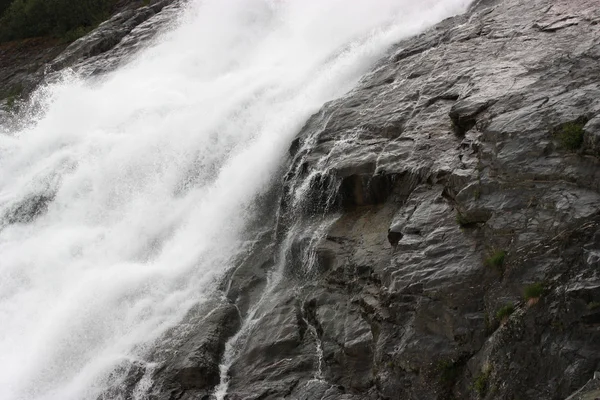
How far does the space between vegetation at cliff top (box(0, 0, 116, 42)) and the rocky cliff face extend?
26036 millimetres

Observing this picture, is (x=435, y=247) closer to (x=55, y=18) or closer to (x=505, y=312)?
(x=505, y=312)

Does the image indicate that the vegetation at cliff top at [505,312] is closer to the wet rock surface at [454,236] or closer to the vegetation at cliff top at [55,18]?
the wet rock surface at [454,236]

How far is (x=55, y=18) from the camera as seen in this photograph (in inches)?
1410

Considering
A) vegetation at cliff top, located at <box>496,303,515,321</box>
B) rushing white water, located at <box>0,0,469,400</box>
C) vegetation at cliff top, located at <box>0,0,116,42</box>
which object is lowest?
vegetation at cliff top, located at <box>496,303,515,321</box>

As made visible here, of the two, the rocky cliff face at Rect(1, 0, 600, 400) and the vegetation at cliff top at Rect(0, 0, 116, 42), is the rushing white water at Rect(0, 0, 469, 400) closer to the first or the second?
the rocky cliff face at Rect(1, 0, 600, 400)

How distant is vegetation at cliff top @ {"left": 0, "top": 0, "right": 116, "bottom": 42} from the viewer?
35469mm

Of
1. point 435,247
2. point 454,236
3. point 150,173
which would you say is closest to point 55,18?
point 150,173

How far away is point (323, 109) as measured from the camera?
48.4 ft

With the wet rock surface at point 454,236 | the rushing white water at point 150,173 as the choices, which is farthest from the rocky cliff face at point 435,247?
the rushing white water at point 150,173

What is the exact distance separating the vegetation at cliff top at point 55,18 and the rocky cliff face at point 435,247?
1025 inches

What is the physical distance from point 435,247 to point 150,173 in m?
10.0

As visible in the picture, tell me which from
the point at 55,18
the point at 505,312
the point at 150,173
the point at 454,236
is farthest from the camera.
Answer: the point at 55,18

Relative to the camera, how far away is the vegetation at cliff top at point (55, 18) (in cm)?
3547

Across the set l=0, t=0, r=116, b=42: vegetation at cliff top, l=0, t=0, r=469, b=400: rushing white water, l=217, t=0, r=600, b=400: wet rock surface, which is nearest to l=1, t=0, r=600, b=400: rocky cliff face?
l=217, t=0, r=600, b=400: wet rock surface
